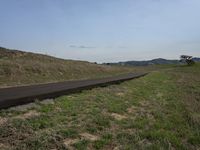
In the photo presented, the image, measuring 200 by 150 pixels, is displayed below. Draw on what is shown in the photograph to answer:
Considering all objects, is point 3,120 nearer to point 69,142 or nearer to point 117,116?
point 69,142

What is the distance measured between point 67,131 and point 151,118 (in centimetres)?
406

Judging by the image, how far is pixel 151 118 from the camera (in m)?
10.7

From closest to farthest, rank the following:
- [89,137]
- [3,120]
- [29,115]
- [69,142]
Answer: [69,142]
[89,137]
[3,120]
[29,115]

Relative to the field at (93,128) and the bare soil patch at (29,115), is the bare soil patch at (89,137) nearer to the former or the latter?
the field at (93,128)

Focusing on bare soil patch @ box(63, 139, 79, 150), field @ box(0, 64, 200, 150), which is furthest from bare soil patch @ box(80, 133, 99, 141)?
bare soil patch @ box(63, 139, 79, 150)

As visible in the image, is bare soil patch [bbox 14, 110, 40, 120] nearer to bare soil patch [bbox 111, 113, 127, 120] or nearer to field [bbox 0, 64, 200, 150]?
field [bbox 0, 64, 200, 150]

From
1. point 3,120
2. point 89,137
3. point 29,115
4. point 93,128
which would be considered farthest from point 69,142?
point 29,115

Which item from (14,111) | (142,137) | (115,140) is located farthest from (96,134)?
(14,111)

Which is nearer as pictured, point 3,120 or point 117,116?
point 3,120

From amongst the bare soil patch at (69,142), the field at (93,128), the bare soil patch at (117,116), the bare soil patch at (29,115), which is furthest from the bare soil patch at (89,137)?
the bare soil patch at (117,116)

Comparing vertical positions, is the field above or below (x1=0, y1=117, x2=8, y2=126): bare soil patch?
below

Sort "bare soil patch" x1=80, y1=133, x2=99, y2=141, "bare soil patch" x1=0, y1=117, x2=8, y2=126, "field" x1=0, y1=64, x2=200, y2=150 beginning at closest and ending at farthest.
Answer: "field" x1=0, y1=64, x2=200, y2=150 < "bare soil patch" x1=80, y1=133, x2=99, y2=141 < "bare soil patch" x1=0, y1=117, x2=8, y2=126

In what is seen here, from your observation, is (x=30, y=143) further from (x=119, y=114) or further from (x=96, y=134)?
(x=119, y=114)

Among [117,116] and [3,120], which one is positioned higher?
[3,120]
